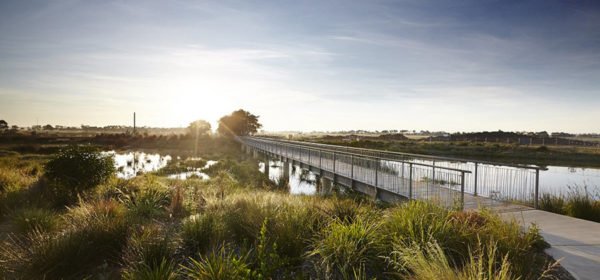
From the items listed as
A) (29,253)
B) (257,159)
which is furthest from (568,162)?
(29,253)

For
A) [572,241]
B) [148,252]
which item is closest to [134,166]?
[148,252]

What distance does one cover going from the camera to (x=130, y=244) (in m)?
5.75

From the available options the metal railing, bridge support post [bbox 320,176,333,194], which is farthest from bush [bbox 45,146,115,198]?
bridge support post [bbox 320,176,333,194]

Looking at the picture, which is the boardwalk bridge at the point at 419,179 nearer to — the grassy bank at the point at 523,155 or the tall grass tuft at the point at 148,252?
the tall grass tuft at the point at 148,252

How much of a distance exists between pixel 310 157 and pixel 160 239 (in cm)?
1500

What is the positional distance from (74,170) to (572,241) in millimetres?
13495

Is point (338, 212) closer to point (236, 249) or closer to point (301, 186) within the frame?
point (236, 249)

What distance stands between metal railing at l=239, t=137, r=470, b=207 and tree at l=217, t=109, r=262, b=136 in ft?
230

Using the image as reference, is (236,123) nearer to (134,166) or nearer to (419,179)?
(134,166)

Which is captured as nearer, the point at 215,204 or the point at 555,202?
the point at 215,204

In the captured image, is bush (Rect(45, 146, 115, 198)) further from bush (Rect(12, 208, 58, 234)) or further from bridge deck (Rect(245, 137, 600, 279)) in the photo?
bridge deck (Rect(245, 137, 600, 279))

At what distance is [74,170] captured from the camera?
1138cm

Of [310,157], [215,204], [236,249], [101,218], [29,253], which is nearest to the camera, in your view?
[29,253]

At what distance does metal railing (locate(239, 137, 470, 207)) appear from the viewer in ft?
32.2
